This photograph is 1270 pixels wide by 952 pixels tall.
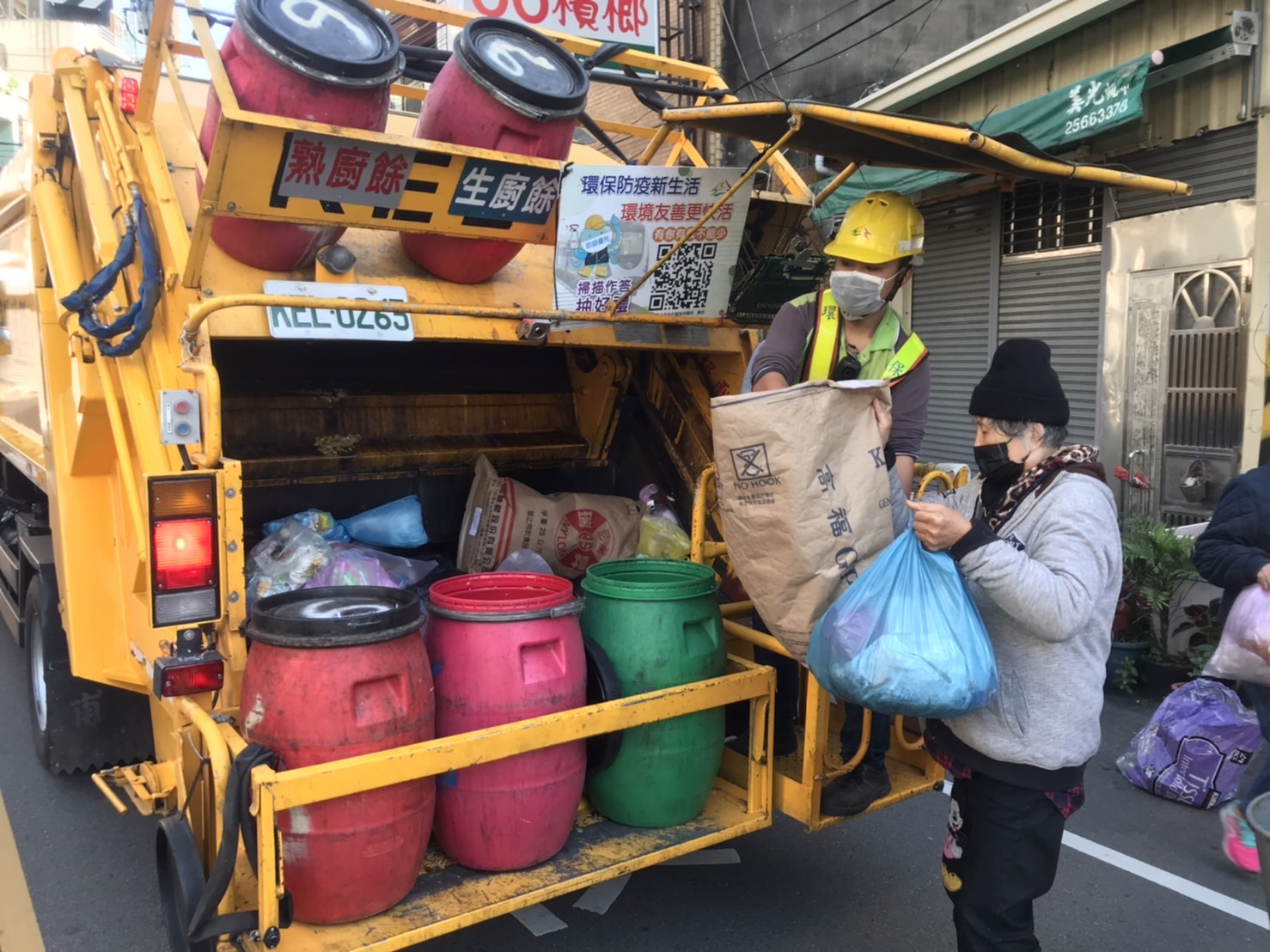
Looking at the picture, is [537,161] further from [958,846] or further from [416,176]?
[958,846]

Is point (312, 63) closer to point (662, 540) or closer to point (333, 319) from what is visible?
point (333, 319)

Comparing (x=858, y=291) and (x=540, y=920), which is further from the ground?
(x=858, y=291)

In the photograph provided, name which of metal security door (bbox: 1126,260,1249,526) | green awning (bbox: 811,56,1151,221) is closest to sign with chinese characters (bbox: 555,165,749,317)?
green awning (bbox: 811,56,1151,221)

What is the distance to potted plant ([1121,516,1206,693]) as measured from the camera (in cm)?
536

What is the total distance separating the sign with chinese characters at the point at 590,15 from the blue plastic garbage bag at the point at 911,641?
518cm

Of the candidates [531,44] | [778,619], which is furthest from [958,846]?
[531,44]

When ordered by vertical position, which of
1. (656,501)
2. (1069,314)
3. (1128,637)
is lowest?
(1128,637)

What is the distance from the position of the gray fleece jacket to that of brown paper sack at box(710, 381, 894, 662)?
0.30 m

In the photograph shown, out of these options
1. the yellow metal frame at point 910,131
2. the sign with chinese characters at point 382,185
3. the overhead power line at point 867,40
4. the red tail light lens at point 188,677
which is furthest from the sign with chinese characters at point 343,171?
the overhead power line at point 867,40

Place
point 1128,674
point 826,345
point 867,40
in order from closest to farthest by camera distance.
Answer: point 826,345 < point 1128,674 < point 867,40

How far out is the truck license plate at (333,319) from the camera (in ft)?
8.86

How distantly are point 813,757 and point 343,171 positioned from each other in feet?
6.58

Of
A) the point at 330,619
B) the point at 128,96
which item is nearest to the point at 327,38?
the point at 128,96

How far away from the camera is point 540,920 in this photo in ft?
10.4
